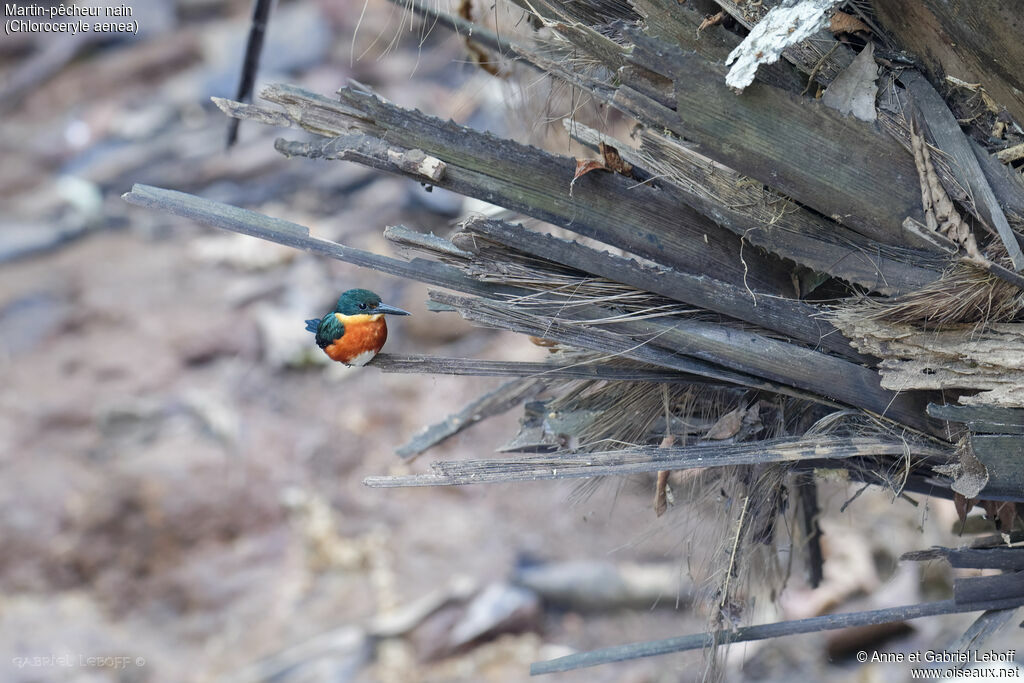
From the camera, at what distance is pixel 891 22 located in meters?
1.70

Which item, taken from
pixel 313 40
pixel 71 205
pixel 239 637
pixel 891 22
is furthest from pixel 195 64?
pixel 891 22

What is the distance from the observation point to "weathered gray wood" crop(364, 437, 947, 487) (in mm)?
1841

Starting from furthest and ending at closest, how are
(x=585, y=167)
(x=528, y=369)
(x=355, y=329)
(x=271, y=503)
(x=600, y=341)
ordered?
1. (x=271, y=503)
2. (x=355, y=329)
3. (x=528, y=369)
4. (x=600, y=341)
5. (x=585, y=167)

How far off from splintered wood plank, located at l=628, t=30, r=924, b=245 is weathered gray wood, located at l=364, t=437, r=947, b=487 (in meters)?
0.48

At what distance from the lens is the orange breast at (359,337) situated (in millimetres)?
2488

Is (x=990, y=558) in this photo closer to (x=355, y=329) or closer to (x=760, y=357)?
(x=760, y=357)

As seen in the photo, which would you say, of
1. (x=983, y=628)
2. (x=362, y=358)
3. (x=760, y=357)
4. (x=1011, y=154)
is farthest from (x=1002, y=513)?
(x=362, y=358)

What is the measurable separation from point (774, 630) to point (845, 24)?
1.47 meters

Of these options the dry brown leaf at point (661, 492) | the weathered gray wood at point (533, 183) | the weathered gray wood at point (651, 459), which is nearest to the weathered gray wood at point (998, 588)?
the weathered gray wood at point (651, 459)

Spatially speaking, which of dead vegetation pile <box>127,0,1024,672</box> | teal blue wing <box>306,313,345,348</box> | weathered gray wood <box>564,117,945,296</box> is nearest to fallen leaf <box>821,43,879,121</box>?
dead vegetation pile <box>127,0,1024,672</box>

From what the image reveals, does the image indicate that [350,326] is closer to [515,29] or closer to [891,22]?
[515,29]

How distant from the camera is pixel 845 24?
171cm

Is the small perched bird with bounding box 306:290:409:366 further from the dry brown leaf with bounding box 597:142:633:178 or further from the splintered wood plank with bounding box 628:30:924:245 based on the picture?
the splintered wood plank with bounding box 628:30:924:245

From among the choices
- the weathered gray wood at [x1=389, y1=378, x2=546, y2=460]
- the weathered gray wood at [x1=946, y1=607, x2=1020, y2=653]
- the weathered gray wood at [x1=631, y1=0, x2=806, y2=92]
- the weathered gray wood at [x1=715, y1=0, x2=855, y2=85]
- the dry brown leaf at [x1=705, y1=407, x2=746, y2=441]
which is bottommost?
the weathered gray wood at [x1=389, y1=378, x2=546, y2=460]
